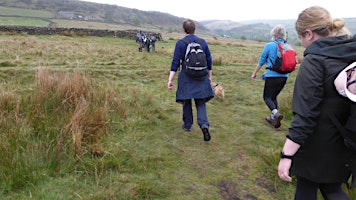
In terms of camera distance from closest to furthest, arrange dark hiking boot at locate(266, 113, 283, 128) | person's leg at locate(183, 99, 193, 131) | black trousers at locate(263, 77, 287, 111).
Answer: person's leg at locate(183, 99, 193, 131)
black trousers at locate(263, 77, 287, 111)
dark hiking boot at locate(266, 113, 283, 128)

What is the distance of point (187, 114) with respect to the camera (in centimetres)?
481

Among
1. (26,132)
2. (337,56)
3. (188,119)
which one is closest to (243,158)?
(188,119)

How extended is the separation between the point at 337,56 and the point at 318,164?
2.46 ft

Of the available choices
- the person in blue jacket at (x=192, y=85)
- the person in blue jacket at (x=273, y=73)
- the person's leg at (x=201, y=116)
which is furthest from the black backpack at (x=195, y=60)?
the person in blue jacket at (x=273, y=73)

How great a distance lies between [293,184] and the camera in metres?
3.41

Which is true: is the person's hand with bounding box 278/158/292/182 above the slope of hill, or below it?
below

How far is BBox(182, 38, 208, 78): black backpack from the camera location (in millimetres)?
4285

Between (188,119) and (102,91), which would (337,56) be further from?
(102,91)

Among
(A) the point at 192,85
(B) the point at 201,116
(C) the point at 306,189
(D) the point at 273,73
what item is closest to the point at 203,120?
(B) the point at 201,116

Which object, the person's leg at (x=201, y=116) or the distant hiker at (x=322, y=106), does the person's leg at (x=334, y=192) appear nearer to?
the distant hiker at (x=322, y=106)

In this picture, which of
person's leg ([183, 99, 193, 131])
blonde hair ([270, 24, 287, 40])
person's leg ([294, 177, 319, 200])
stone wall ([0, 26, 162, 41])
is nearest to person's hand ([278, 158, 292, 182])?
person's leg ([294, 177, 319, 200])

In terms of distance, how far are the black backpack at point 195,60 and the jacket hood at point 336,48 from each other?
2.38 metres

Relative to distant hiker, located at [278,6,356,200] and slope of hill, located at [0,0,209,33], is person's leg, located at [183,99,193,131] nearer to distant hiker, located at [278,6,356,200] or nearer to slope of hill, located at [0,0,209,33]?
distant hiker, located at [278,6,356,200]

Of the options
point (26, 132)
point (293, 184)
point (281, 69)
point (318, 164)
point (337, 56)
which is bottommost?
point (293, 184)
